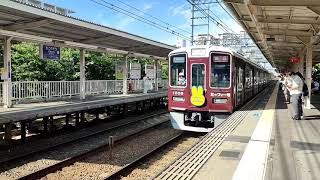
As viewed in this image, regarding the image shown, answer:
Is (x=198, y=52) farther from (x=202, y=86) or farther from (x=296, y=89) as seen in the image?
(x=296, y=89)

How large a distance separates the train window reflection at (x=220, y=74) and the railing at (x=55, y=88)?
793 cm

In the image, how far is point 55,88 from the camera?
685 inches

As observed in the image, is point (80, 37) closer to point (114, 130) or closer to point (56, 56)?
point (56, 56)

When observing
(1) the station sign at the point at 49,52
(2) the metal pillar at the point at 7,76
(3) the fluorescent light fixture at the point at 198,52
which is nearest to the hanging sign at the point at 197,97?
(3) the fluorescent light fixture at the point at 198,52

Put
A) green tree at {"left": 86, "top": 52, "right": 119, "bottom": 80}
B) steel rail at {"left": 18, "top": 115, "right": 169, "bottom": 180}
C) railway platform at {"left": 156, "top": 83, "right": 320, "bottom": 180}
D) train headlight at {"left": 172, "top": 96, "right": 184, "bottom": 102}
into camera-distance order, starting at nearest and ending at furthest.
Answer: railway platform at {"left": 156, "top": 83, "right": 320, "bottom": 180}
steel rail at {"left": 18, "top": 115, "right": 169, "bottom": 180}
train headlight at {"left": 172, "top": 96, "right": 184, "bottom": 102}
green tree at {"left": 86, "top": 52, "right": 119, "bottom": 80}

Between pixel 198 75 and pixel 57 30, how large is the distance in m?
5.56

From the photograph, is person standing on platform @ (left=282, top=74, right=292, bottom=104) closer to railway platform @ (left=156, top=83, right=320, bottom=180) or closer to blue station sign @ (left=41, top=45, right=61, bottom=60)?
railway platform @ (left=156, top=83, right=320, bottom=180)

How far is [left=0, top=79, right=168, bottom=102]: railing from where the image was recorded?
15195 millimetres

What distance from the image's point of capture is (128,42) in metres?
18.4

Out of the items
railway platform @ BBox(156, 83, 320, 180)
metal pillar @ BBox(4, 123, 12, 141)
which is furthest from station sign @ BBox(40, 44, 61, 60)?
railway platform @ BBox(156, 83, 320, 180)

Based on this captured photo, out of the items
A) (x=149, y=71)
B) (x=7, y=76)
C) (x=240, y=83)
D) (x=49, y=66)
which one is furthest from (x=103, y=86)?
(x=240, y=83)

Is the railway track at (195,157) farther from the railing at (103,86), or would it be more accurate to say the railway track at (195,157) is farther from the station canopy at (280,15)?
the railing at (103,86)

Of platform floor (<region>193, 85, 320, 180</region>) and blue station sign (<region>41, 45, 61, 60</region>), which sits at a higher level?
blue station sign (<region>41, 45, 61, 60</region>)

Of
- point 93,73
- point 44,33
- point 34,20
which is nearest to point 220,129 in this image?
point 34,20
